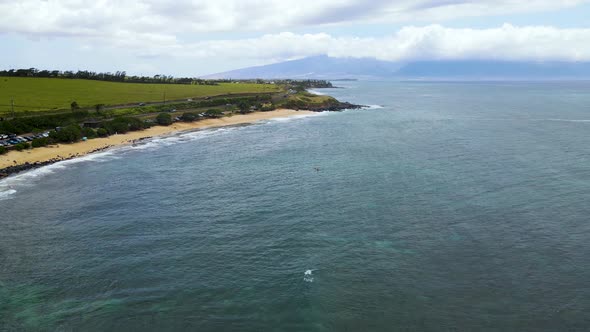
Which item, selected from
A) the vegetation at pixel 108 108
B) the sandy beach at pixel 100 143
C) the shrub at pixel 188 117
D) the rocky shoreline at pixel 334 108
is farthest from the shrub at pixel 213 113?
the rocky shoreline at pixel 334 108

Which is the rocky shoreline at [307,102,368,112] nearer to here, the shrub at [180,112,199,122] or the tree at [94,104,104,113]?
the shrub at [180,112,199,122]

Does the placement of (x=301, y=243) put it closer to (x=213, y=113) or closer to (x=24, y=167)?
(x=24, y=167)

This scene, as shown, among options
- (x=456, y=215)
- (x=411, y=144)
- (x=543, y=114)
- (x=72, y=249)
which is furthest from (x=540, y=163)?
(x=543, y=114)

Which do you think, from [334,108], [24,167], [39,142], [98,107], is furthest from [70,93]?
[334,108]

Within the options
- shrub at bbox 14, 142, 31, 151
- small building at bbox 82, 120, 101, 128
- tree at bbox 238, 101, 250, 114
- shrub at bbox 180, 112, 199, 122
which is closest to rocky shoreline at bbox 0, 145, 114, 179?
shrub at bbox 14, 142, 31, 151

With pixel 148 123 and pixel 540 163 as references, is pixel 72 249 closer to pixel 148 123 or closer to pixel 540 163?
pixel 540 163

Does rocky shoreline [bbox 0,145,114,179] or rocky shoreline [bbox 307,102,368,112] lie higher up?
rocky shoreline [bbox 307,102,368,112]

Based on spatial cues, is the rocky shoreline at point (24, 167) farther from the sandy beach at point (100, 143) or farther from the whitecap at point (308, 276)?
the whitecap at point (308, 276)
